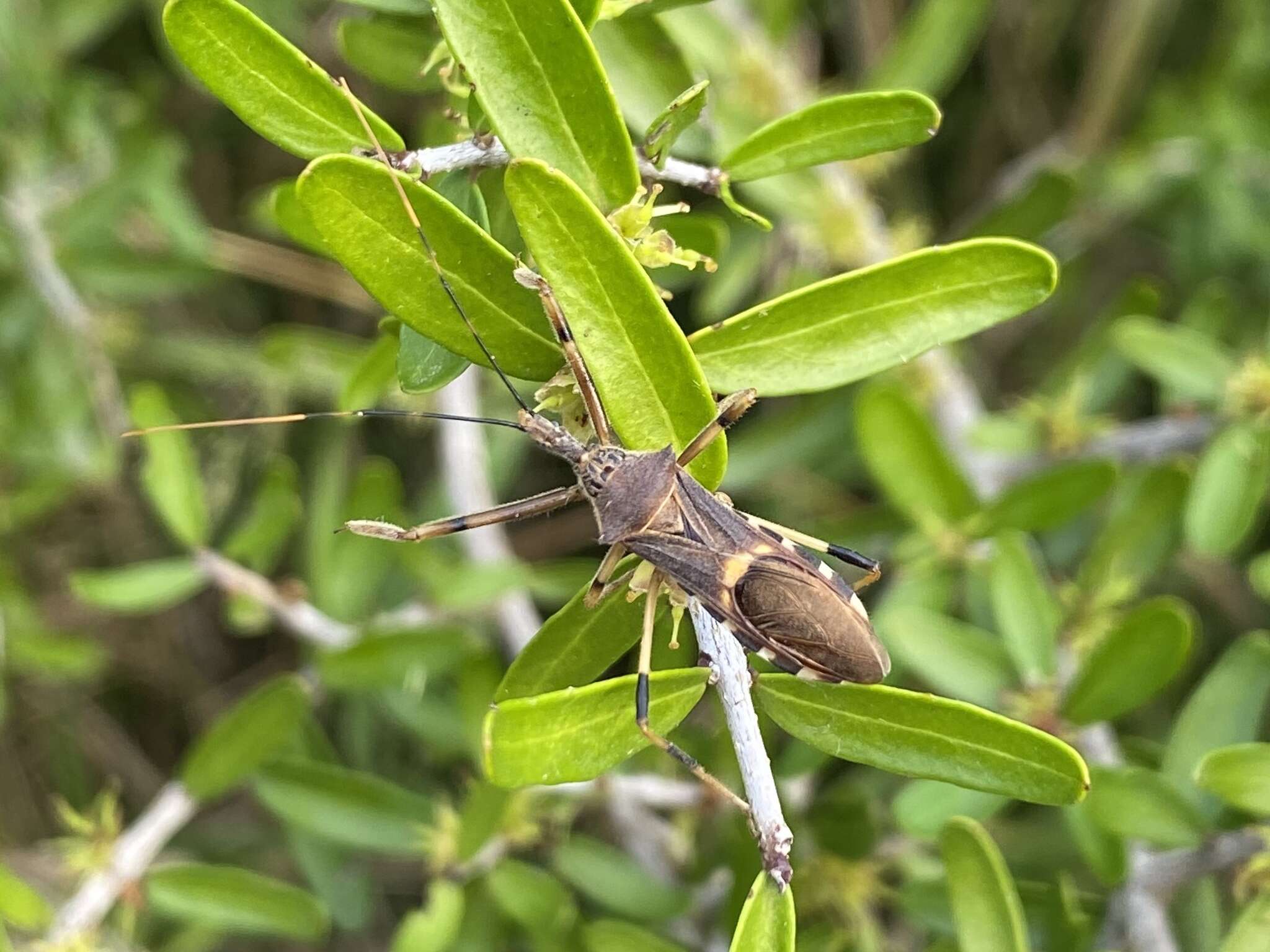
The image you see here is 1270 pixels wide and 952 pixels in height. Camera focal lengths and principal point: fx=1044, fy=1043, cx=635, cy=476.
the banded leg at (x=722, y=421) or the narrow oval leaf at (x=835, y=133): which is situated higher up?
the narrow oval leaf at (x=835, y=133)

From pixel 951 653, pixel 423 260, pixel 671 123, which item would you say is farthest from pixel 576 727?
pixel 951 653

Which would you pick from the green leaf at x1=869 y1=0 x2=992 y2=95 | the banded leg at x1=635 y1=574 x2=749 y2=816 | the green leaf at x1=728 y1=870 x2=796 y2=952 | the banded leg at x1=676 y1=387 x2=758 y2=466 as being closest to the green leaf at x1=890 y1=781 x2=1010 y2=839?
the banded leg at x1=635 y1=574 x2=749 y2=816

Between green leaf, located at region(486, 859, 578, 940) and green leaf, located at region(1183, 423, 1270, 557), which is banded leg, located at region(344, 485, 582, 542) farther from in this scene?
green leaf, located at region(1183, 423, 1270, 557)

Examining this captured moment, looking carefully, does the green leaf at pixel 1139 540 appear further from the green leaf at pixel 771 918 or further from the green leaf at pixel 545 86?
the green leaf at pixel 545 86

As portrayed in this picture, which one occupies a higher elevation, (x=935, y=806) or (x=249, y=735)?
(x=249, y=735)

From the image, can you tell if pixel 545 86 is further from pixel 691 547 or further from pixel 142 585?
pixel 142 585

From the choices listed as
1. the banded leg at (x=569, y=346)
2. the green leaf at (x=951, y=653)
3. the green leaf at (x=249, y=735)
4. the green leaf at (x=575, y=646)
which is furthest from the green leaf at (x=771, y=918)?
the green leaf at (x=249, y=735)

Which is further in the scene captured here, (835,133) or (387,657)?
(387,657)

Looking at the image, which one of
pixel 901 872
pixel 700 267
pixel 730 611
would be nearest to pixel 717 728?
pixel 901 872
